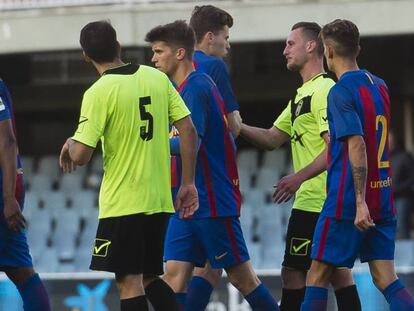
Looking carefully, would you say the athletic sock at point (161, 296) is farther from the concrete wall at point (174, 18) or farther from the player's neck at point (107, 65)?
the concrete wall at point (174, 18)

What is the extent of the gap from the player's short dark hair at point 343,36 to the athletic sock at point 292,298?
5.68 feet

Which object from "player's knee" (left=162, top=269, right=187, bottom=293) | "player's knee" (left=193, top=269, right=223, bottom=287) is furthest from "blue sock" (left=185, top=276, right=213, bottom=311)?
"player's knee" (left=162, top=269, right=187, bottom=293)

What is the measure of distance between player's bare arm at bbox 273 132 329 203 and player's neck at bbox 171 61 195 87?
0.89 metres

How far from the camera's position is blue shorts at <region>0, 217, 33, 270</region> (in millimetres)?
Result: 7188

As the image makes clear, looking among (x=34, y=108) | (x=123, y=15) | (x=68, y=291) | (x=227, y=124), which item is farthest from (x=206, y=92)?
(x=34, y=108)

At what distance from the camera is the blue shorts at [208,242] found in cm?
735

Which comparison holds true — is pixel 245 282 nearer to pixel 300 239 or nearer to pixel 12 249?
pixel 300 239

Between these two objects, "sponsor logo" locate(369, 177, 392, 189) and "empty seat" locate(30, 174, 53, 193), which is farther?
"empty seat" locate(30, 174, 53, 193)

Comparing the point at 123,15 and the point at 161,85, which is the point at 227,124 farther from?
the point at 123,15

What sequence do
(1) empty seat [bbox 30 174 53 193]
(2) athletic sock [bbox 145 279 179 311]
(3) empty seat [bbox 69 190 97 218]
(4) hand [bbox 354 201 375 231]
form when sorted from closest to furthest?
(4) hand [bbox 354 201 375 231] < (2) athletic sock [bbox 145 279 179 311] < (3) empty seat [bbox 69 190 97 218] < (1) empty seat [bbox 30 174 53 193]

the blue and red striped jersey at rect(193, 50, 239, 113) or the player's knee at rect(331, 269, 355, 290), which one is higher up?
the blue and red striped jersey at rect(193, 50, 239, 113)

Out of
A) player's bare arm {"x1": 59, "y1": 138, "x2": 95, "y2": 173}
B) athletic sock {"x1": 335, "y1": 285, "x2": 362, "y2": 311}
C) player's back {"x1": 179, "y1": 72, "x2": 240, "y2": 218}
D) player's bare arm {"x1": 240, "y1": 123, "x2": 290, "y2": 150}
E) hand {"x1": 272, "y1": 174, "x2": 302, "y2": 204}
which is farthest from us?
player's bare arm {"x1": 240, "y1": 123, "x2": 290, "y2": 150}

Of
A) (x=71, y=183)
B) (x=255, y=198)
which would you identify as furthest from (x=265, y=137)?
(x=71, y=183)

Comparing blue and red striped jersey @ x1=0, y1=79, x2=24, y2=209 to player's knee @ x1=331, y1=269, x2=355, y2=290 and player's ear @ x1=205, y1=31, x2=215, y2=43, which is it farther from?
player's knee @ x1=331, y1=269, x2=355, y2=290
